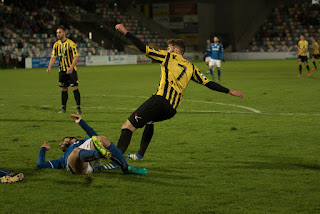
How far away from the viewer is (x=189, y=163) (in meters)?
7.48

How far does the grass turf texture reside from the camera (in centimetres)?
552

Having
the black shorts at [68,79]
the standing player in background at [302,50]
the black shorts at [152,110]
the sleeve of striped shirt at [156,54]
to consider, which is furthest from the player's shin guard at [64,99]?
the standing player in background at [302,50]

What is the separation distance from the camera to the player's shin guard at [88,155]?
20.4 feet

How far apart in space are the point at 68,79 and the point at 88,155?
797 centimetres

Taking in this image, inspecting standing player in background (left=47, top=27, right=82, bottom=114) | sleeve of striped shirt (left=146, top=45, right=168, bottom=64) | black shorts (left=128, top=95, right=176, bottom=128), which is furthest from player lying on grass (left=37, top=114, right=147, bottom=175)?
standing player in background (left=47, top=27, right=82, bottom=114)

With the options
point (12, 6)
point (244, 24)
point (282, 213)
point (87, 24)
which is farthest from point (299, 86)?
point (244, 24)

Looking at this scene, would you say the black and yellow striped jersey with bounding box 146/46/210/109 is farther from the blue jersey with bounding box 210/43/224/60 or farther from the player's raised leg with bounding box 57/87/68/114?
the blue jersey with bounding box 210/43/224/60

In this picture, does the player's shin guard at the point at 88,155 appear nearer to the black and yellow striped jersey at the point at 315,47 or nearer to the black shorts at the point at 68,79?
the black shorts at the point at 68,79

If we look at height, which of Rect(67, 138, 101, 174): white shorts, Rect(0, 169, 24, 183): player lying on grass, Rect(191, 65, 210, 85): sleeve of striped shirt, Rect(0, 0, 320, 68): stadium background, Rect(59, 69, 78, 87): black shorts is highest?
Rect(0, 0, 320, 68): stadium background

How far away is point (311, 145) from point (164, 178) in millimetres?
3330

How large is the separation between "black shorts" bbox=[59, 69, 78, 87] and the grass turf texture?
826mm

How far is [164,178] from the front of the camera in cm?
661

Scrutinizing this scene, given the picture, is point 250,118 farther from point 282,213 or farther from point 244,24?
point 244,24

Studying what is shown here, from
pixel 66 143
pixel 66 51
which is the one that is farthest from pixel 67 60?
pixel 66 143
